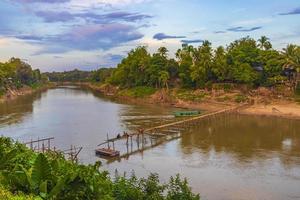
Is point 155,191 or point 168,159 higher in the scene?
point 155,191

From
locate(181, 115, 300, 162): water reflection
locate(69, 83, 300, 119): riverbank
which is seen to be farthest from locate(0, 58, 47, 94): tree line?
locate(181, 115, 300, 162): water reflection

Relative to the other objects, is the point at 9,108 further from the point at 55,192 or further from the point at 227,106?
the point at 55,192

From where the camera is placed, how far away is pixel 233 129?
208 ft

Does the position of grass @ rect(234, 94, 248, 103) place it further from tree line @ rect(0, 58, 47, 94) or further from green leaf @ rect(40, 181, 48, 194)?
green leaf @ rect(40, 181, 48, 194)

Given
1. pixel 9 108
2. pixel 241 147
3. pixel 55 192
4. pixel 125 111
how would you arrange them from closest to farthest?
pixel 55 192 < pixel 241 147 < pixel 125 111 < pixel 9 108

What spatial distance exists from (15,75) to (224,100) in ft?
283

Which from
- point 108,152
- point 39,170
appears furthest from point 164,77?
point 39,170

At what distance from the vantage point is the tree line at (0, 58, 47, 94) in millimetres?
129125

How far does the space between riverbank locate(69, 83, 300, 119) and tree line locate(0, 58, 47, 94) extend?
41953mm

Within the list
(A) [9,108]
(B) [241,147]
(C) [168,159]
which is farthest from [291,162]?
(A) [9,108]

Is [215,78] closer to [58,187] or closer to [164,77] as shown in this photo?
[164,77]

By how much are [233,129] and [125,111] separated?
101ft

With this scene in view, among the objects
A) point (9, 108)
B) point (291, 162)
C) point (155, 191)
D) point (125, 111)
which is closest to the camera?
point (155, 191)

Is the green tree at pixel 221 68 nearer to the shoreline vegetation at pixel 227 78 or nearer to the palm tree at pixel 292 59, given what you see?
the shoreline vegetation at pixel 227 78
